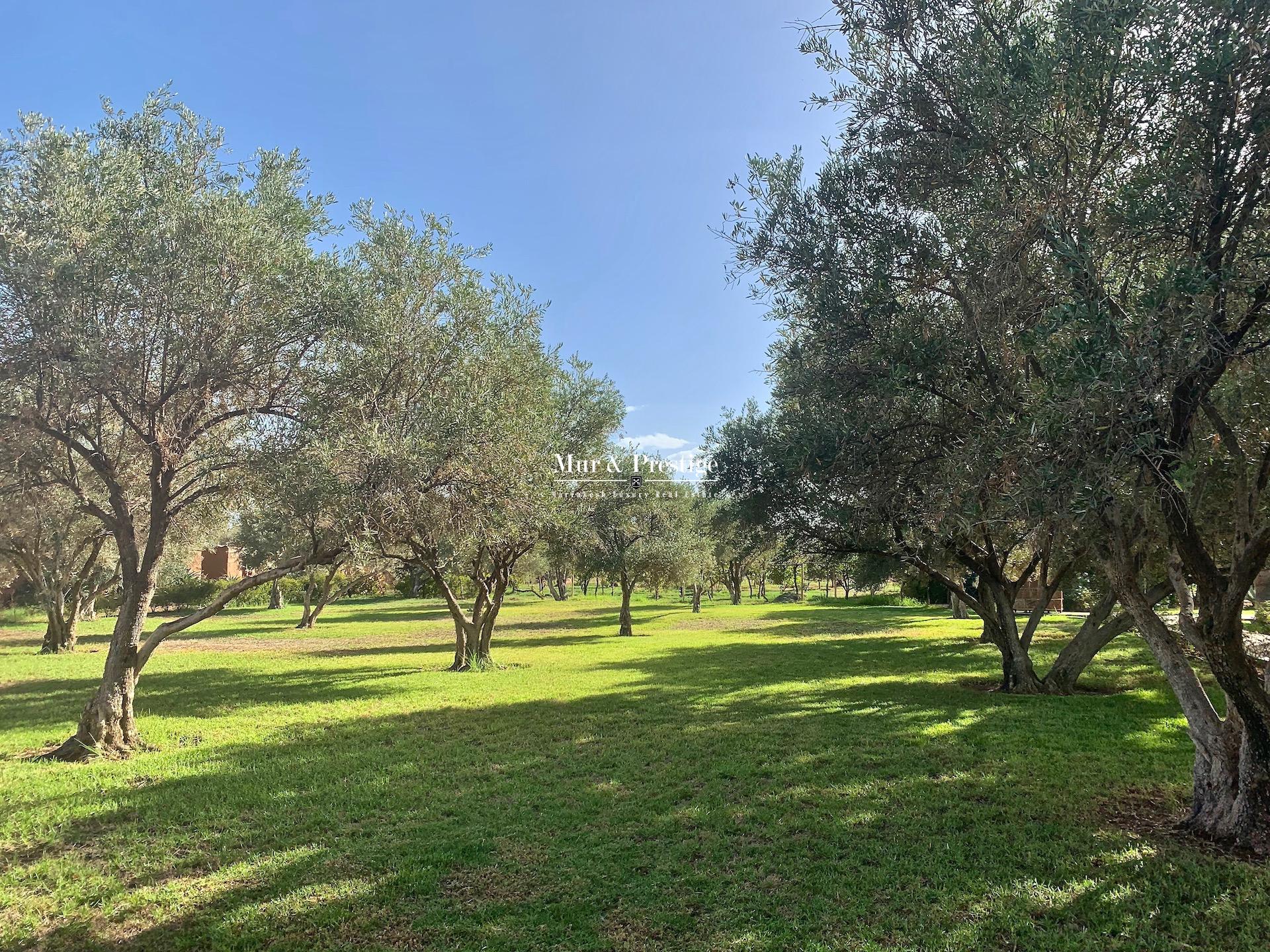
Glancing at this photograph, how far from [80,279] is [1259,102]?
12.0 m

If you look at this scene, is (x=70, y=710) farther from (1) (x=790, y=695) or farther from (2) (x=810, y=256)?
(2) (x=810, y=256)

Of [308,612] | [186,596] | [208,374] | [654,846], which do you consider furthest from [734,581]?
[654,846]

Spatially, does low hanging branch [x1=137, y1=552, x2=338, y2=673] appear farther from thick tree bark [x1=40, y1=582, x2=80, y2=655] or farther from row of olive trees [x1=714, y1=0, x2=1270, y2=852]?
thick tree bark [x1=40, y1=582, x2=80, y2=655]

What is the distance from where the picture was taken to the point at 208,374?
962 cm

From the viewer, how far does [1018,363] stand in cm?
609

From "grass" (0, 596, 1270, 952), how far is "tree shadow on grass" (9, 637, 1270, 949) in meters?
0.03

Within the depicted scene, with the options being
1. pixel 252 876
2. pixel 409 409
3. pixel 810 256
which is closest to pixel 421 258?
pixel 409 409

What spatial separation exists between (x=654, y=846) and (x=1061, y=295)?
226 inches

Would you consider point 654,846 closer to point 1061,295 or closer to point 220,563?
point 1061,295

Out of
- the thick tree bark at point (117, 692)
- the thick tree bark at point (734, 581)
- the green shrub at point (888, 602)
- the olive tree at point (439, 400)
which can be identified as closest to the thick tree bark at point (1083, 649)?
the olive tree at point (439, 400)

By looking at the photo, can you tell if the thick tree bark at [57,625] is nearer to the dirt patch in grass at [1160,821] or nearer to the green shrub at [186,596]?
the green shrub at [186,596]

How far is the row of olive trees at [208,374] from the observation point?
343 inches

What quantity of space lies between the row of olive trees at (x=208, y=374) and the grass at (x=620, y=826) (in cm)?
308

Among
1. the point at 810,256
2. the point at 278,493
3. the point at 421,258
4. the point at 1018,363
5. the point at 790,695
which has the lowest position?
the point at 790,695
